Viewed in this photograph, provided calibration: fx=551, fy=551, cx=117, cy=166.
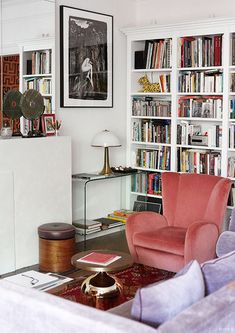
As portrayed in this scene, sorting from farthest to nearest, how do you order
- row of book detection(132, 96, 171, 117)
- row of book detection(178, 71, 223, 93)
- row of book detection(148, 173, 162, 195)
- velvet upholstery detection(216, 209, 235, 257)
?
row of book detection(148, 173, 162, 195) → row of book detection(132, 96, 171, 117) → row of book detection(178, 71, 223, 93) → velvet upholstery detection(216, 209, 235, 257)

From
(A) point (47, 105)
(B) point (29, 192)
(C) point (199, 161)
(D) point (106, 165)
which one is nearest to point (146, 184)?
(D) point (106, 165)

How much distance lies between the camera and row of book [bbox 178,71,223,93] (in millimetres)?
5891

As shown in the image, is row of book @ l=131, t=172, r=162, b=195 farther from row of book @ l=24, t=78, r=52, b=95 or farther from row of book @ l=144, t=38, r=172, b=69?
row of book @ l=24, t=78, r=52, b=95

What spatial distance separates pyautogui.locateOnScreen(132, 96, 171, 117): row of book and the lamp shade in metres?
0.65

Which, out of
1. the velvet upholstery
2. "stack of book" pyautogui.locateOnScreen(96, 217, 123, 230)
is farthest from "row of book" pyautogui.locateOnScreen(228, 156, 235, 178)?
the velvet upholstery

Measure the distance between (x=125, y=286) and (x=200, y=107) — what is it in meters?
2.97

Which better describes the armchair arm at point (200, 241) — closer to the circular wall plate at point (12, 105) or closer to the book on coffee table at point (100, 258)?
the book on coffee table at point (100, 258)

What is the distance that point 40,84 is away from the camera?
5559mm

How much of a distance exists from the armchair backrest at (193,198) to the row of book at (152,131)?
1.27 m

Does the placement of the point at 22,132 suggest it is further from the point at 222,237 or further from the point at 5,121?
the point at 222,237

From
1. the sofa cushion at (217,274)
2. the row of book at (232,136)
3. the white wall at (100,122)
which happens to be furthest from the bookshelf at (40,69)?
the sofa cushion at (217,274)

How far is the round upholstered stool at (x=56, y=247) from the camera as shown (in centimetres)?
501

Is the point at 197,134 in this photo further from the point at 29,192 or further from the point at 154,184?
the point at 29,192

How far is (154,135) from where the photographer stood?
21.4 feet
